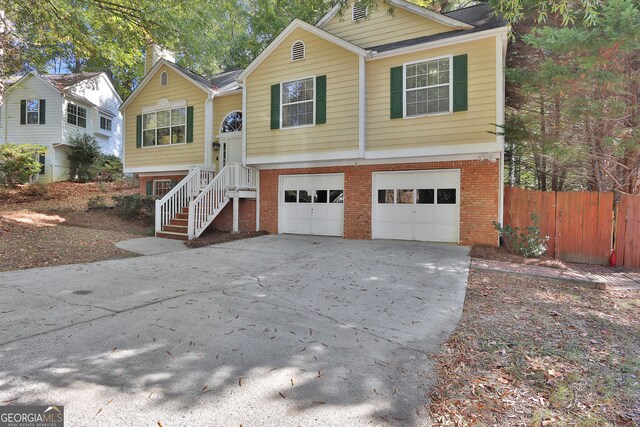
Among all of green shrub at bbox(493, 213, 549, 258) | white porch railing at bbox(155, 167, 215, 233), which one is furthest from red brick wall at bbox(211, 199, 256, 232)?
green shrub at bbox(493, 213, 549, 258)

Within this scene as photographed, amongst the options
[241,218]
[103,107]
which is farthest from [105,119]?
[241,218]

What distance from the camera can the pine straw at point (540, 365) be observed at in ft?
7.82

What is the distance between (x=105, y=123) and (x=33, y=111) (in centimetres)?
444

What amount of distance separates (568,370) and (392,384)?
1647mm

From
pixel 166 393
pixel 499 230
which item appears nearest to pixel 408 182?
pixel 499 230

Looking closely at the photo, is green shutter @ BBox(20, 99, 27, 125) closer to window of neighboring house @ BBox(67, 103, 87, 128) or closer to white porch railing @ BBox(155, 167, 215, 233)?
window of neighboring house @ BBox(67, 103, 87, 128)

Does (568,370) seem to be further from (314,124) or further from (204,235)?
(204,235)

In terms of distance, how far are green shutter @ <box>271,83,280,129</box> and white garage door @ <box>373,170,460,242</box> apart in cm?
368

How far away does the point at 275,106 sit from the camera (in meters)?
11.2

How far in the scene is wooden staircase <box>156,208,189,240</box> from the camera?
10.7 meters

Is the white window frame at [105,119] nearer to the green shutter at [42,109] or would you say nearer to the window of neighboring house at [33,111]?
the green shutter at [42,109]

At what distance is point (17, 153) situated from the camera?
16.2m

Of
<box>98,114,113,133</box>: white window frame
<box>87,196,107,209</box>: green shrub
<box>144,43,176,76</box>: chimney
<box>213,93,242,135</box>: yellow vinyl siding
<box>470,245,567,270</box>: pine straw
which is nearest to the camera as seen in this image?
<box>470,245,567,270</box>: pine straw

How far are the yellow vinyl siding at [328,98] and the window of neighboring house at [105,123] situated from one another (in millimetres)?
18759
